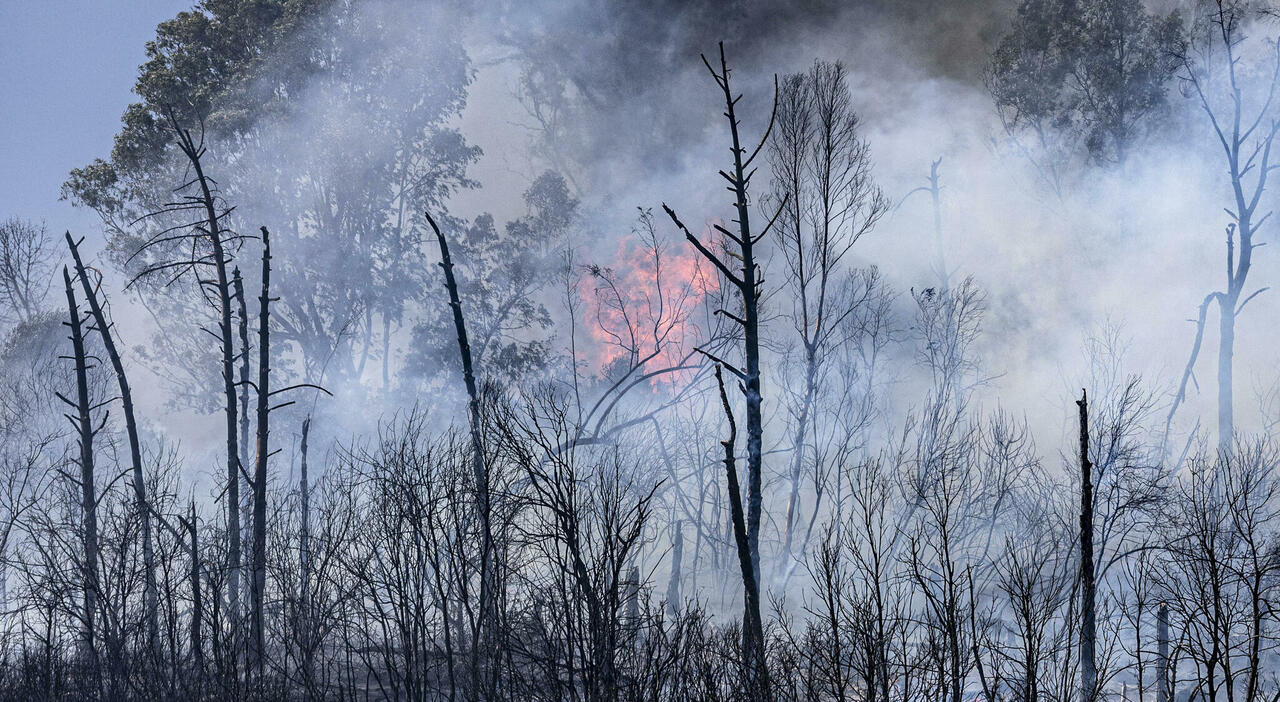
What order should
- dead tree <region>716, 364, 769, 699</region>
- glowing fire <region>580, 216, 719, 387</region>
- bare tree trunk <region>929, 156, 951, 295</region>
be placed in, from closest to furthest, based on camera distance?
dead tree <region>716, 364, 769, 699</region>, glowing fire <region>580, 216, 719, 387</region>, bare tree trunk <region>929, 156, 951, 295</region>

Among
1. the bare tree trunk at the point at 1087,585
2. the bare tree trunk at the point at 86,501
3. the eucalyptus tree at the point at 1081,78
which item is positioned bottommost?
the bare tree trunk at the point at 1087,585

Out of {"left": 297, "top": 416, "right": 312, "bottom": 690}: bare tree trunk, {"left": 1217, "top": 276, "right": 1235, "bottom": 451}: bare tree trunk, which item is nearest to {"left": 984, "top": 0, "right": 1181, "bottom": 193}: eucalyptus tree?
{"left": 1217, "top": 276, "right": 1235, "bottom": 451}: bare tree trunk

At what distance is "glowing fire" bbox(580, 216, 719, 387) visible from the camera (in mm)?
32094

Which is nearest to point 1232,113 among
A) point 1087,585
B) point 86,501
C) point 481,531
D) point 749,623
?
point 1087,585

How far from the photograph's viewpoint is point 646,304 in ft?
110

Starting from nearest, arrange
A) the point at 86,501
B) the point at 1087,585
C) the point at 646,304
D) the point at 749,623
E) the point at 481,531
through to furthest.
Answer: the point at 749,623 → the point at 1087,585 → the point at 481,531 → the point at 86,501 → the point at 646,304

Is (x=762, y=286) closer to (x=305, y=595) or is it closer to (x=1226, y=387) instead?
(x=1226, y=387)

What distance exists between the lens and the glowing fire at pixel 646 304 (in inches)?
1264

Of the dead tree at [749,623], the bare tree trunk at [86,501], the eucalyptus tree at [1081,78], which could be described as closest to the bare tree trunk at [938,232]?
the eucalyptus tree at [1081,78]

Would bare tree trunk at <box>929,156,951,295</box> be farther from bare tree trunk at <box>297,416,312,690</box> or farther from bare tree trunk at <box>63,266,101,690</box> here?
bare tree trunk at <box>63,266,101,690</box>

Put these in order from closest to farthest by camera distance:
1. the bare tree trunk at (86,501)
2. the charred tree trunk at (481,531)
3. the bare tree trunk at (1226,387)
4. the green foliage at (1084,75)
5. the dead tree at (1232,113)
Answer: the charred tree trunk at (481,531) < the bare tree trunk at (86,501) < the bare tree trunk at (1226,387) < the dead tree at (1232,113) < the green foliage at (1084,75)

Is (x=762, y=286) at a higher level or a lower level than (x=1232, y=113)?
lower

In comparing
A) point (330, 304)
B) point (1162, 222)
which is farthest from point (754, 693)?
point (1162, 222)

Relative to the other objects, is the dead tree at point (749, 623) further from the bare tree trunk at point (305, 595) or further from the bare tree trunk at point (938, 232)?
the bare tree trunk at point (938, 232)
